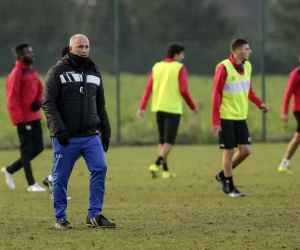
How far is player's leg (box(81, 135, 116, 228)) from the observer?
30.0 ft

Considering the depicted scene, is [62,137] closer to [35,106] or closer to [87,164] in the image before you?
[87,164]

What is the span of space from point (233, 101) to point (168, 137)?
129 inches

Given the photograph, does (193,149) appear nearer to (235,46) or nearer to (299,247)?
(235,46)

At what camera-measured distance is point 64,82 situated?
912 cm

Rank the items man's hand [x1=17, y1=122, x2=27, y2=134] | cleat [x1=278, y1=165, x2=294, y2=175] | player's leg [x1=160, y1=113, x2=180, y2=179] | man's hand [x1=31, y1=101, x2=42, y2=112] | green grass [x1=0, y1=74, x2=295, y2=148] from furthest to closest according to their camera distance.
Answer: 1. green grass [x1=0, y1=74, x2=295, y2=148]
2. cleat [x1=278, y1=165, x2=294, y2=175]
3. player's leg [x1=160, y1=113, x2=180, y2=179]
4. man's hand [x1=31, y1=101, x2=42, y2=112]
5. man's hand [x1=17, y1=122, x2=27, y2=134]

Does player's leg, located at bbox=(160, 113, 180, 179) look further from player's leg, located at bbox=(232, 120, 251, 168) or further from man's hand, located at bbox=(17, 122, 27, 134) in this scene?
player's leg, located at bbox=(232, 120, 251, 168)

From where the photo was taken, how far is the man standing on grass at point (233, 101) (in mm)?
12062

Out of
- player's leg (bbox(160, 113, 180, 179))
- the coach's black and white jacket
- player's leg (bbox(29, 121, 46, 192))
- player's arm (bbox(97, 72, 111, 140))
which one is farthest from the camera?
player's leg (bbox(160, 113, 180, 179))

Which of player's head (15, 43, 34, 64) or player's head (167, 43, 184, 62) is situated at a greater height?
player's head (15, 43, 34, 64)

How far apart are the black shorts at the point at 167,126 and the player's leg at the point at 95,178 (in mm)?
6160

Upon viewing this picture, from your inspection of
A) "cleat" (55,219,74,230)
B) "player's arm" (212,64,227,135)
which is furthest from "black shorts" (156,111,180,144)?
"cleat" (55,219,74,230)

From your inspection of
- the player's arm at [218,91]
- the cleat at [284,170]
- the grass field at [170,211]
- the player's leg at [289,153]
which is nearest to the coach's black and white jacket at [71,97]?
the grass field at [170,211]

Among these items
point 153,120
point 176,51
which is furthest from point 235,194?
point 153,120

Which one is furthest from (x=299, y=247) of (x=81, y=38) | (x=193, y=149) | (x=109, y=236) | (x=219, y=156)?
(x=193, y=149)
